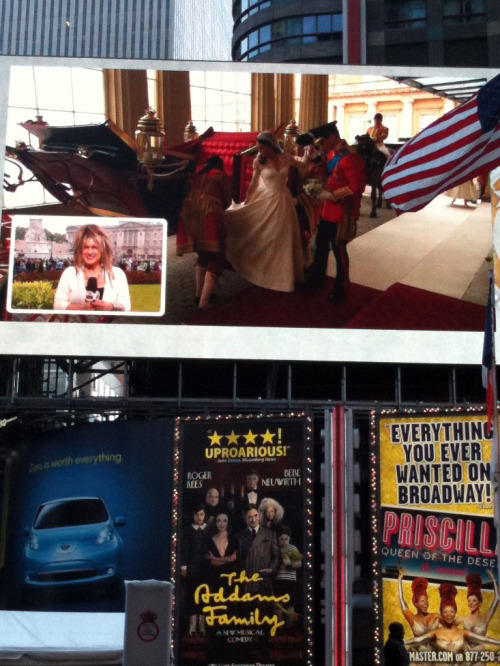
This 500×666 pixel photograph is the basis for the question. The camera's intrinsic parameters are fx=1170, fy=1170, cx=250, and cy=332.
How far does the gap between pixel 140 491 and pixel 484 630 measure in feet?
31.4

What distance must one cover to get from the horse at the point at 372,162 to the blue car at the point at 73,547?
39.1 ft

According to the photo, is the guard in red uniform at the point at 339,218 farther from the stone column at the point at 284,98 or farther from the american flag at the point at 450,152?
the american flag at the point at 450,152

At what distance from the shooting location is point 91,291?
3375cm

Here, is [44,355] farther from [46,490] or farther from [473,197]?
[473,197]

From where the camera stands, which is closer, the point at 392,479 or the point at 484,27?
the point at 392,479

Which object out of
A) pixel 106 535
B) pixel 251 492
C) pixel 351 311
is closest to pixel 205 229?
pixel 351 311

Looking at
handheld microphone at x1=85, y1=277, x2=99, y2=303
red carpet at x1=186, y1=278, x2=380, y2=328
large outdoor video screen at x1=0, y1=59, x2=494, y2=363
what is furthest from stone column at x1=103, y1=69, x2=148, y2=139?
red carpet at x1=186, y1=278, x2=380, y2=328

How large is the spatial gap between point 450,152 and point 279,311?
20.6 metres

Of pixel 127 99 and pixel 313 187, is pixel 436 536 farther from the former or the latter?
pixel 127 99

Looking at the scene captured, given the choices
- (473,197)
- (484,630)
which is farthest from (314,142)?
(484,630)

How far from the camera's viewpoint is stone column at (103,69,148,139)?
34.8 metres

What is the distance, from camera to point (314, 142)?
34.8m

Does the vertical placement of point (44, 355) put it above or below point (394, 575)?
above

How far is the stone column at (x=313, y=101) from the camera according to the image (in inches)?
1374
